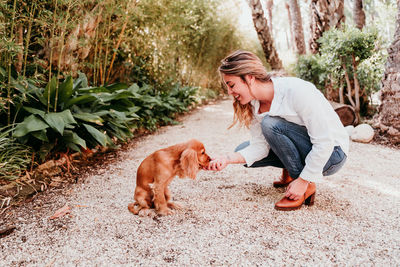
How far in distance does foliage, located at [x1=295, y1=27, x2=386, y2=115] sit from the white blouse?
134 inches

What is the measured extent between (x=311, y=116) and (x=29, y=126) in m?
2.51

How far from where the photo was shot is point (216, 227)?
7.29 feet

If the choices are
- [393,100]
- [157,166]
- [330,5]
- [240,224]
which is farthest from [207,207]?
[330,5]

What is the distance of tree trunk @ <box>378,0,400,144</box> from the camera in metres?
4.45

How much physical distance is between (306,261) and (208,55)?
28.3 feet

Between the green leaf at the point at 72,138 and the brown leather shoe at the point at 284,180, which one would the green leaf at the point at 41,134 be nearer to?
the green leaf at the point at 72,138

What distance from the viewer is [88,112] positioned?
3.65 metres

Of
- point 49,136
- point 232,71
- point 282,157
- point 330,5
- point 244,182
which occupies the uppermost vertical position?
point 330,5

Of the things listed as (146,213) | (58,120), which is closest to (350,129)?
(146,213)

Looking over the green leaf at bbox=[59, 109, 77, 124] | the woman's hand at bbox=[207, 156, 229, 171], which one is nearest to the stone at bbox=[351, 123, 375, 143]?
the woman's hand at bbox=[207, 156, 229, 171]

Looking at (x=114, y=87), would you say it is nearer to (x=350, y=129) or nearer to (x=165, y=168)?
(x=165, y=168)

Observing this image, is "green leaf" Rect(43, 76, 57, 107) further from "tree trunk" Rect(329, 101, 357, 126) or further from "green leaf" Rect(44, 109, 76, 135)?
"tree trunk" Rect(329, 101, 357, 126)

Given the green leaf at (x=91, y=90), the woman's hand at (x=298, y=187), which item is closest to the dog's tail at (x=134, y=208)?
the woman's hand at (x=298, y=187)

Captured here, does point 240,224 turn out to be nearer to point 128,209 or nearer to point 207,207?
point 207,207
